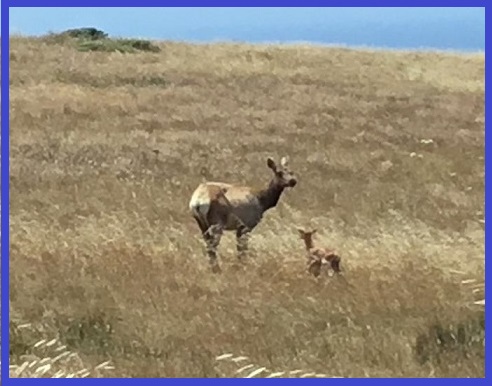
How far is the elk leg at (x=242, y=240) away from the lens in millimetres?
6391

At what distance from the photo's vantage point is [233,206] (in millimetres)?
6676

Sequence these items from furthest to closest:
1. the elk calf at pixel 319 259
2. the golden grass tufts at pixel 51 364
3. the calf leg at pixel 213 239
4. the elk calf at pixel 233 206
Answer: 1. the elk calf at pixel 233 206
2. the calf leg at pixel 213 239
3. the elk calf at pixel 319 259
4. the golden grass tufts at pixel 51 364

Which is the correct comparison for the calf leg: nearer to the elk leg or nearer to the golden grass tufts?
the elk leg

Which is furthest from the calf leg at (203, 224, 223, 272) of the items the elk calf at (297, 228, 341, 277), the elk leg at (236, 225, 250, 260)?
the elk calf at (297, 228, 341, 277)

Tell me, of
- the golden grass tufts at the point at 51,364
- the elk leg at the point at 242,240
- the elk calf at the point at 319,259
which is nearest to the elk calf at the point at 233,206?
the elk leg at the point at 242,240

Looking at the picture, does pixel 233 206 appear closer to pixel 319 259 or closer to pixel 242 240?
pixel 242 240

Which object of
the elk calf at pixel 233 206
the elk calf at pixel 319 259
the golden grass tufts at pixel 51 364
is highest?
the elk calf at pixel 233 206

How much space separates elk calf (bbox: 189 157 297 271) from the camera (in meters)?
6.52

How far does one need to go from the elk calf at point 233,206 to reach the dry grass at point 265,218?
0.10 m

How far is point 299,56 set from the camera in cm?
964

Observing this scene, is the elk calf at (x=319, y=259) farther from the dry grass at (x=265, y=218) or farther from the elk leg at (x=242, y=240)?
the elk leg at (x=242, y=240)

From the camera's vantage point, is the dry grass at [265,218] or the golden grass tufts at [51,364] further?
the dry grass at [265,218]

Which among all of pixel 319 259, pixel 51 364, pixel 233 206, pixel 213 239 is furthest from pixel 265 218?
pixel 51 364

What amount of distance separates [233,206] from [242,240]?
0.75 feet
